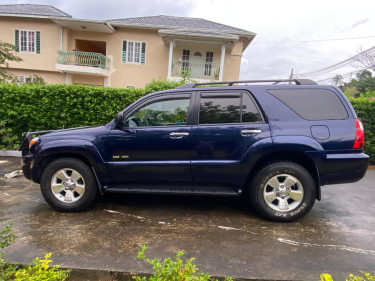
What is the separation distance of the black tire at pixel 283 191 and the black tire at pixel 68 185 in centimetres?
231

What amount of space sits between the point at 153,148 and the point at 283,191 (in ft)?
6.12

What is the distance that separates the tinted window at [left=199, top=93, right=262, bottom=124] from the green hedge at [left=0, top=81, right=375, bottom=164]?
14.5 ft

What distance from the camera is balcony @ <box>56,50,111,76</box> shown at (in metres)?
16.2

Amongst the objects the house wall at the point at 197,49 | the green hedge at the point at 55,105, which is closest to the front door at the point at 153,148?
the green hedge at the point at 55,105

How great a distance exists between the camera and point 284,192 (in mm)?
3346

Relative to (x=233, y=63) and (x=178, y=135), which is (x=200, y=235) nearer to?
(x=178, y=135)

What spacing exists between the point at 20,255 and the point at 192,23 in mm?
19154

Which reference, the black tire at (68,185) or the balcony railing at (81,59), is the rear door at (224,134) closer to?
the black tire at (68,185)

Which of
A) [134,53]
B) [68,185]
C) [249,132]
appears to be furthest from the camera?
[134,53]

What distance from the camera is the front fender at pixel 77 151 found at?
346 cm

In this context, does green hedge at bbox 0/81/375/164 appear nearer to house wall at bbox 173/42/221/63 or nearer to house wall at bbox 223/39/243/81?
house wall at bbox 223/39/243/81

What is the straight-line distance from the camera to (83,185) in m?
3.54

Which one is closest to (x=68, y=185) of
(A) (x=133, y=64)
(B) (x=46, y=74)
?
(A) (x=133, y=64)

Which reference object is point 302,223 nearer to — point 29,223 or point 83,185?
point 83,185
